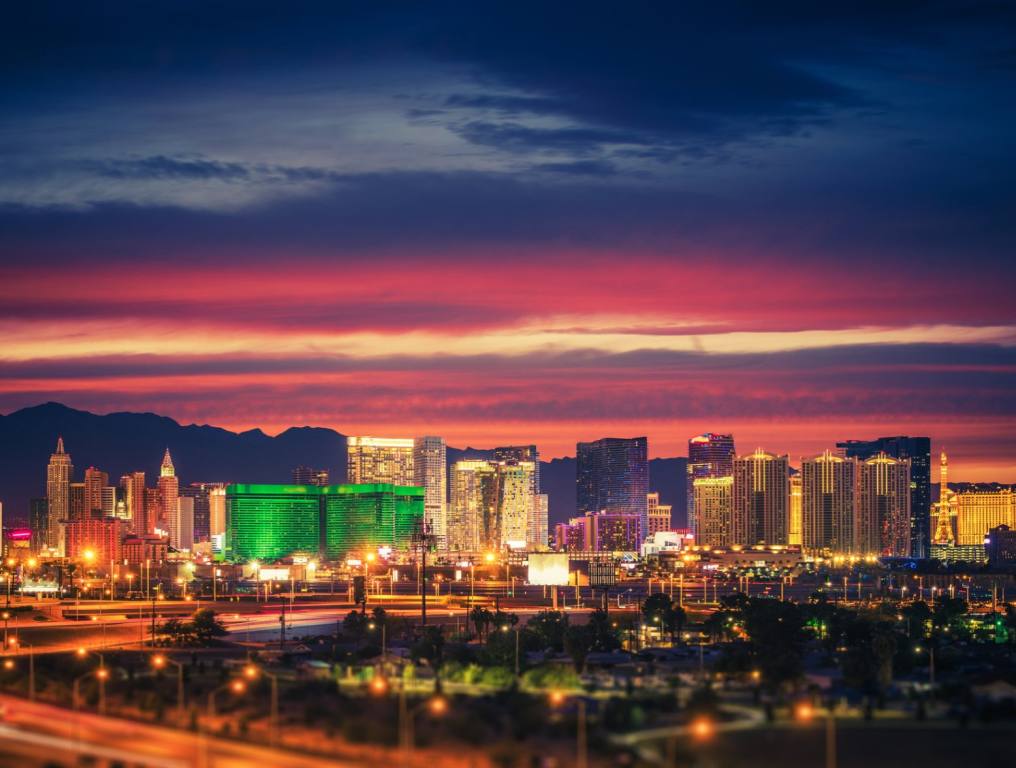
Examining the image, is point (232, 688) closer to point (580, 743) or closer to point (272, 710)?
point (272, 710)

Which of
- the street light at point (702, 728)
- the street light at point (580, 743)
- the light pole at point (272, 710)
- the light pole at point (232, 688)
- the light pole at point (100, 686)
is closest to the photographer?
the street light at point (580, 743)

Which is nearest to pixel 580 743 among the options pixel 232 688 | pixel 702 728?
pixel 702 728

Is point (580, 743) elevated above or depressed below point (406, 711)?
above

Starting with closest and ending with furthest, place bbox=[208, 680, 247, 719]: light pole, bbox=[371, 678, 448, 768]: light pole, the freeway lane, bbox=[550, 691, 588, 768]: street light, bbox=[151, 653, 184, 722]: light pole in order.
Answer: bbox=[550, 691, 588, 768]: street light < the freeway lane < bbox=[371, 678, 448, 768]: light pole < bbox=[151, 653, 184, 722]: light pole < bbox=[208, 680, 247, 719]: light pole

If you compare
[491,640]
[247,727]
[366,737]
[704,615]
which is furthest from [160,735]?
[704,615]

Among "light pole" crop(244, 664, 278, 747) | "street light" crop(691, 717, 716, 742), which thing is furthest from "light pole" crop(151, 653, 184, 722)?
"street light" crop(691, 717, 716, 742)

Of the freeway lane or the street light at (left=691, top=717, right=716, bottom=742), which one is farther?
the street light at (left=691, top=717, right=716, bottom=742)

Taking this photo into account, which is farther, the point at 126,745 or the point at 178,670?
the point at 178,670

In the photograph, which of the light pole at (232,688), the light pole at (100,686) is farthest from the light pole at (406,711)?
the light pole at (100,686)

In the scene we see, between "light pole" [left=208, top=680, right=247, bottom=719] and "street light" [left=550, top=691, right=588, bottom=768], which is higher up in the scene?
"street light" [left=550, top=691, right=588, bottom=768]

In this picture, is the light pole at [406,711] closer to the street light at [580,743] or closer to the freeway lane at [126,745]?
the freeway lane at [126,745]

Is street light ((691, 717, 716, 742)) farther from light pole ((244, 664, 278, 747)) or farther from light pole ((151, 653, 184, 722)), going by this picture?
light pole ((151, 653, 184, 722))
